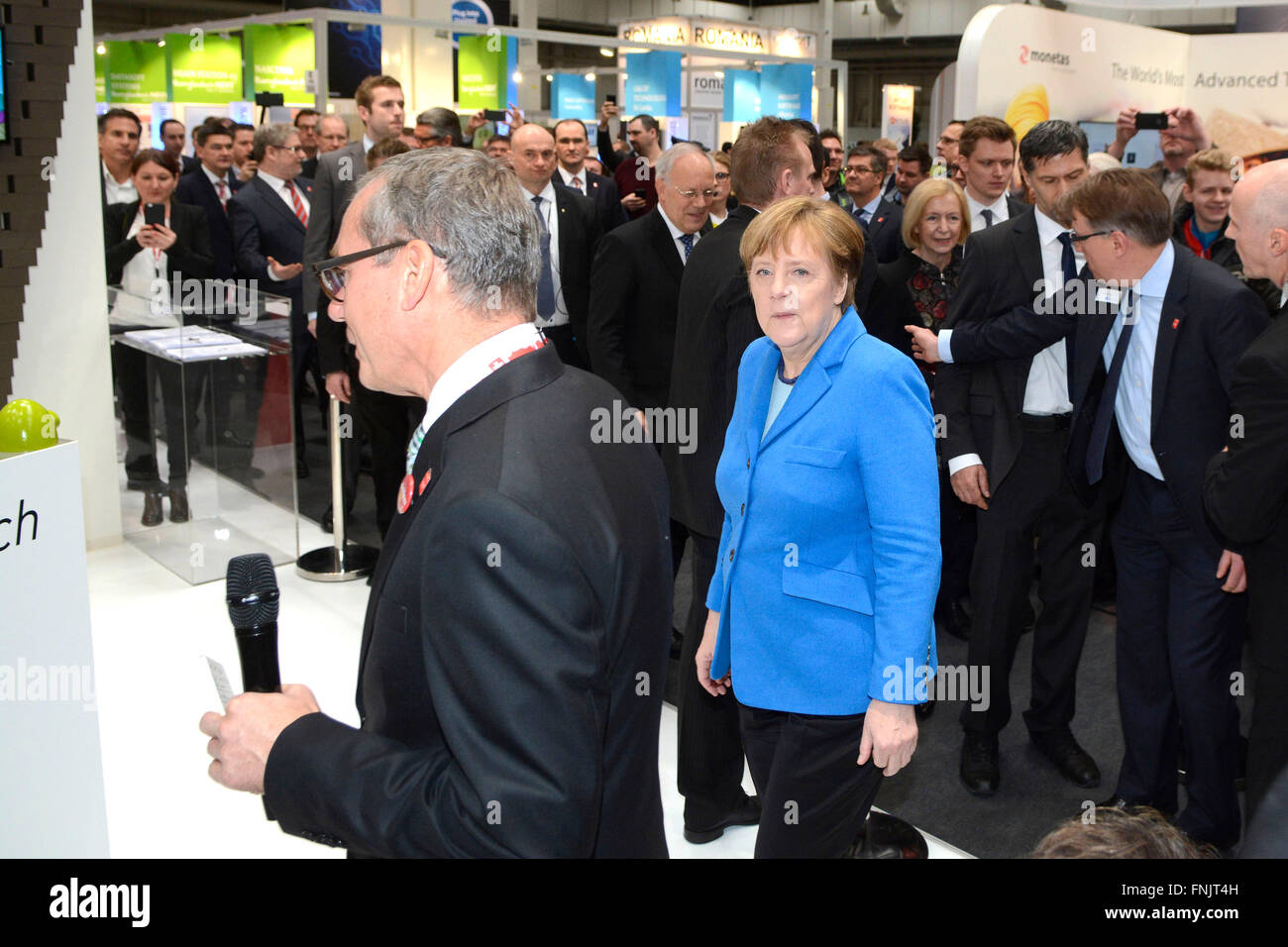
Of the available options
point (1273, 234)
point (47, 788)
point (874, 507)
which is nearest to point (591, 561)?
point (874, 507)

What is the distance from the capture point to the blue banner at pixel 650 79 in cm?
1334

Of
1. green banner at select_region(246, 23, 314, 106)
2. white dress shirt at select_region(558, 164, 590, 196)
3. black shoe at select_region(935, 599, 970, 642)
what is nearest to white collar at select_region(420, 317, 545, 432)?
black shoe at select_region(935, 599, 970, 642)

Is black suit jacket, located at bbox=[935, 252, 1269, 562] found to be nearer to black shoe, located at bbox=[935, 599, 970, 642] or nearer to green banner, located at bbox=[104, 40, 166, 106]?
black shoe, located at bbox=[935, 599, 970, 642]

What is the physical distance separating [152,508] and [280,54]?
25.1 feet

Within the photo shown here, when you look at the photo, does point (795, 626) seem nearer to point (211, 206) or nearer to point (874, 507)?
point (874, 507)

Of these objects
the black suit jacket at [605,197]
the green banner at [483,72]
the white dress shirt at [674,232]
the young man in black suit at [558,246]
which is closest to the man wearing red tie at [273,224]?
the black suit jacket at [605,197]

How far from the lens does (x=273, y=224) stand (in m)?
6.23

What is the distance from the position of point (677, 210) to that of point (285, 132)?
2813 mm

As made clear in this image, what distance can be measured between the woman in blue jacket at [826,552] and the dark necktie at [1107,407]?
1.11 meters

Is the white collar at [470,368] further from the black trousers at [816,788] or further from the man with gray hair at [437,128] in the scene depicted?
the man with gray hair at [437,128]

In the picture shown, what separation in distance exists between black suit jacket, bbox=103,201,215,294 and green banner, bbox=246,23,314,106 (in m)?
6.09

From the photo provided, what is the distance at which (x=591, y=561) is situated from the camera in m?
1.16

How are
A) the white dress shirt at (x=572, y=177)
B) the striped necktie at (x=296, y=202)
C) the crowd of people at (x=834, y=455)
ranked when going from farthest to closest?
the white dress shirt at (x=572, y=177), the striped necktie at (x=296, y=202), the crowd of people at (x=834, y=455)

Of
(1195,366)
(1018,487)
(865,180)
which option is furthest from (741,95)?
(1195,366)
